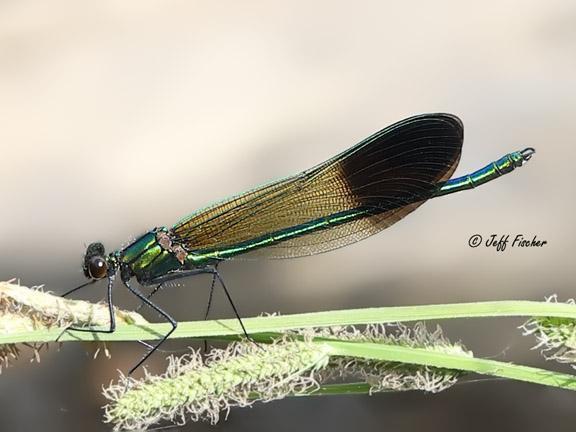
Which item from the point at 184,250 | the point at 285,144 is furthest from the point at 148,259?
the point at 285,144

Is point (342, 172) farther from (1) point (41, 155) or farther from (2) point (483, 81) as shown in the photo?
(1) point (41, 155)

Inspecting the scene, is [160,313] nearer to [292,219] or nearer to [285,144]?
[292,219]

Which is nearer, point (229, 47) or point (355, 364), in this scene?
point (355, 364)

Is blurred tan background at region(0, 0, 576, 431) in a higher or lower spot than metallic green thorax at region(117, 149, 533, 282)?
higher

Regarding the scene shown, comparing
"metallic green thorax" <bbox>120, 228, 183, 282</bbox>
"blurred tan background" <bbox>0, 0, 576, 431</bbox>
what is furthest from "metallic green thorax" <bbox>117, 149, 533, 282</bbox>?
"blurred tan background" <bbox>0, 0, 576, 431</bbox>

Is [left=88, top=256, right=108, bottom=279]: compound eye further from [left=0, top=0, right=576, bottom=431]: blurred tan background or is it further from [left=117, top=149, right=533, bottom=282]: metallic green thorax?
[left=0, top=0, right=576, bottom=431]: blurred tan background

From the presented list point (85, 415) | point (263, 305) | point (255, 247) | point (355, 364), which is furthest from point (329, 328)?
point (263, 305)

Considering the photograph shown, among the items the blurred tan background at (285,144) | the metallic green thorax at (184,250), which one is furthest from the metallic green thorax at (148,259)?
the blurred tan background at (285,144)
